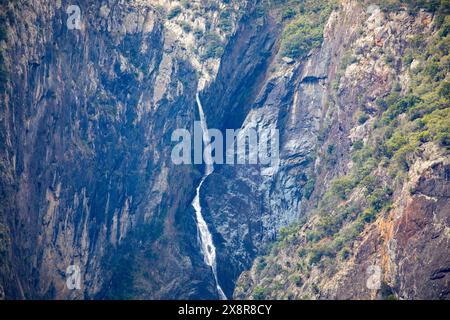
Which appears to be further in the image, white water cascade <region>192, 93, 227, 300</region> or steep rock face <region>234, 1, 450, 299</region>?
white water cascade <region>192, 93, 227, 300</region>

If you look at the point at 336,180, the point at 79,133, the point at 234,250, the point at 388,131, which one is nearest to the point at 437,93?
the point at 388,131

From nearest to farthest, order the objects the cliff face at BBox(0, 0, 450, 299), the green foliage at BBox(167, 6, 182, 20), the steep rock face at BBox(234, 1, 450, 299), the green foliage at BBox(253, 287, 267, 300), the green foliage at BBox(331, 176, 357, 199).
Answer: the steep rock face at BBox(234, 1, 450, 299) → the cliff face at BBox(0, 0, 450, 299) → the green foliage at BBox(331, 176, 357, 199) → the green foliage at BBox(253, 287, 267, 300) → the green foliage at BBox(167, 6, 182, 20)

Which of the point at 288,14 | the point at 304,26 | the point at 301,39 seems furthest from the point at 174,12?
the point at 301,39

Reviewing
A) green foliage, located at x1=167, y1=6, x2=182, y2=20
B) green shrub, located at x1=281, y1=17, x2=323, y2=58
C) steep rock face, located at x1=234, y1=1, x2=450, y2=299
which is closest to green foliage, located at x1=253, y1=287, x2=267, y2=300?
steep rock face, located at x1=234, y1=1, x2=450, y2=299

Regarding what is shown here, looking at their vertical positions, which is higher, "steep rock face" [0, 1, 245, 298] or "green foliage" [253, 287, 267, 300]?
"steep rock face" [0, 1, 245, 298]

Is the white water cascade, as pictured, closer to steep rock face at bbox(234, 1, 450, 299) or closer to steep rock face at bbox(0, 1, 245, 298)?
steep rock face at bbox(0, 1, 245, 298)

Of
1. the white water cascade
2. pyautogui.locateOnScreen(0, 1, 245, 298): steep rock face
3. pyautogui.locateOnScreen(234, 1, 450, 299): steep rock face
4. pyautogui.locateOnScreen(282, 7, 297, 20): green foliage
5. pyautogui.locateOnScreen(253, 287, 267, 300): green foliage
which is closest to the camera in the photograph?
pyautogui.locateOnScreen(234, 1, 450, 299): steep rock face

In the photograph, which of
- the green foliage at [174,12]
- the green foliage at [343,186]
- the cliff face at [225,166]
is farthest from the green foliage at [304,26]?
the green foliage at [343,186]

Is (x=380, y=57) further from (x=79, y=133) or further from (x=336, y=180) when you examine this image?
(x=79, y=133)
